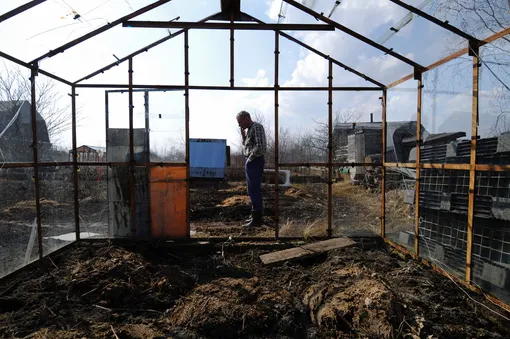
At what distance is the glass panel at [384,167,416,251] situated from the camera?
15.7ft

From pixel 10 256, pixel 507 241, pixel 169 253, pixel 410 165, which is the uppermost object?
pixel 410 165

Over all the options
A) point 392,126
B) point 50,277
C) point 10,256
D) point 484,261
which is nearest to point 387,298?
point 484,261

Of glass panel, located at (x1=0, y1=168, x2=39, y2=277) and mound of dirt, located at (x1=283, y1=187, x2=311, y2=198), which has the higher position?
glass panel, located at (x1=0, y1=168, x2=39, y2=277)

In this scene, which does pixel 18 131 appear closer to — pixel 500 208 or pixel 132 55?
pixel 132 55

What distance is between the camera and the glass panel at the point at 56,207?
4488 millimetres

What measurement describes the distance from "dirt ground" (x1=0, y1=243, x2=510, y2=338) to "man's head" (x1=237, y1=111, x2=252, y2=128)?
262cm

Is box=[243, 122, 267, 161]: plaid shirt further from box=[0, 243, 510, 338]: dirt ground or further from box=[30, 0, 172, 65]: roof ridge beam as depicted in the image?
box=[30, 0, 172, 65]: roof ridge beam

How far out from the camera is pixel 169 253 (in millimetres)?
4969

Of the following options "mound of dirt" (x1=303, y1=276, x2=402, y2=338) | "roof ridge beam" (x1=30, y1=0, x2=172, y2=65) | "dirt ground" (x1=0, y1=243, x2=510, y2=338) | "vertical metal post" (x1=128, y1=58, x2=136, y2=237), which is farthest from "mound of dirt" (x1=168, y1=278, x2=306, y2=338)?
"roof ridge beam" (x1=30, y1=0, x2=172, y2=65)

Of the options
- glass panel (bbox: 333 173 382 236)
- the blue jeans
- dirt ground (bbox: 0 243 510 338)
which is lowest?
dirt ground (bbox: 0 243 510 338)

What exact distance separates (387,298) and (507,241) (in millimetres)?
1368

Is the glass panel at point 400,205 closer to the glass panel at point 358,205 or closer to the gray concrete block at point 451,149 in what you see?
the glass panel at point 358,205

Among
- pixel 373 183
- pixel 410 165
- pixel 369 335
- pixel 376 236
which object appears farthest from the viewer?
pixel 373 183

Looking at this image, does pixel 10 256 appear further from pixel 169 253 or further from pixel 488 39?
pixel 488 39
